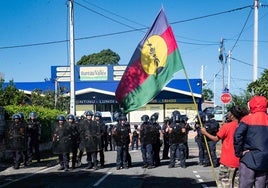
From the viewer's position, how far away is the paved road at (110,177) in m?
12.8

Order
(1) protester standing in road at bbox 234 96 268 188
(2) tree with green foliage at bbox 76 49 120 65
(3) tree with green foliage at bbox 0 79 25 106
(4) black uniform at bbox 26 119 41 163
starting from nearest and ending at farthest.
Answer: (1) protester standing in road at bbox 234 96 268 188
(4) black uniform at bbox 26 119 41 163
(3) tree with green foliage at bbox 0 79 25 106
(2) tree with green foliage at bbox 76 49 120 65

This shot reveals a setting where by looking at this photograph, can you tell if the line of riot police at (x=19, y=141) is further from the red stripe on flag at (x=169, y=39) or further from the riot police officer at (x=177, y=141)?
the red stripe on flag at (x=169, y=39)

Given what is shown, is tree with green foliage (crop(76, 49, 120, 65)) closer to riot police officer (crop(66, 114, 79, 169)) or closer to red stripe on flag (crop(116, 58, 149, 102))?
riot police officer (crop(66, 114, 79, 169))

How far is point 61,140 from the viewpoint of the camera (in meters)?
16.9

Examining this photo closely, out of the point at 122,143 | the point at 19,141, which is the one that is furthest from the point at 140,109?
the point at 19,141

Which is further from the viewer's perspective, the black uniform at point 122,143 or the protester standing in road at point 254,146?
the black uniform at point 122,143

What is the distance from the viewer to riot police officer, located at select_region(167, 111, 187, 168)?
55.7ft

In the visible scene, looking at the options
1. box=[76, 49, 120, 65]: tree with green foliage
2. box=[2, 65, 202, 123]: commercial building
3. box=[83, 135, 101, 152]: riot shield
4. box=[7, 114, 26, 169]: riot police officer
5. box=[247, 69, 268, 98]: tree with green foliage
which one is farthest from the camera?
box=[76, 49, 120, 65]: tree with green foliage

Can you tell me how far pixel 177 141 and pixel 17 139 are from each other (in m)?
5.38

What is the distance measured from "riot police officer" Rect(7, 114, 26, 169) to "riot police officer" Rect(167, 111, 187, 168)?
501 centimetres

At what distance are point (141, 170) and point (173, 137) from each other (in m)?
1.84

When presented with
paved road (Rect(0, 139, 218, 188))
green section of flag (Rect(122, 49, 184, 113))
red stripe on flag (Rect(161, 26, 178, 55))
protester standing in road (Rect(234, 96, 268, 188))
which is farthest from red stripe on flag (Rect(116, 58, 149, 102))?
protester standing in road (Rect(234, 96, 268, 188))

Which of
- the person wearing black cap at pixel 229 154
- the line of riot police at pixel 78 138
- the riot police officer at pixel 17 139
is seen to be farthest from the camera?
the riot police officer at pixel 17 139

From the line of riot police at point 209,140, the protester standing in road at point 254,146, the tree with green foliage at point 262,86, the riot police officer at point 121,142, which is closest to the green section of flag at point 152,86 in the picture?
the protester standing in road at point 254,146
